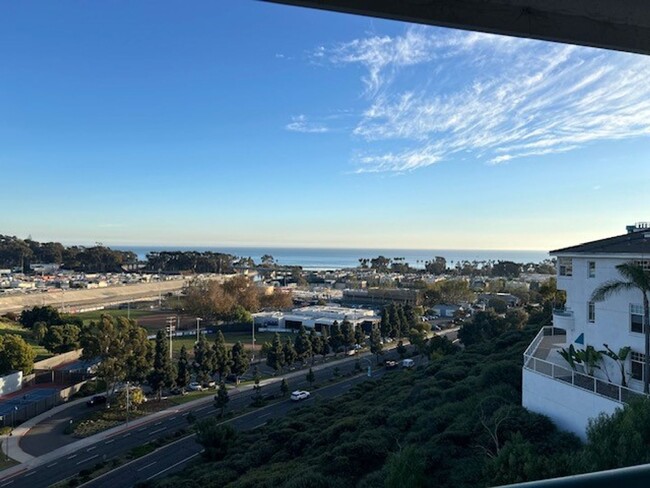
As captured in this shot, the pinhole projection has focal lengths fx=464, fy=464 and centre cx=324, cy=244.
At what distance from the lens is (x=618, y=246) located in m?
12.2

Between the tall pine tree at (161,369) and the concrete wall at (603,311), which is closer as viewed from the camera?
the concrete wall at (603,311)

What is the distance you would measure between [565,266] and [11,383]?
27.3 m

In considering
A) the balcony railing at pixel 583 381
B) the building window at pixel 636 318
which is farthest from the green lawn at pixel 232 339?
the building window at pixel 636 318

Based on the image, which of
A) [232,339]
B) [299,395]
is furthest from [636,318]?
[232,339]

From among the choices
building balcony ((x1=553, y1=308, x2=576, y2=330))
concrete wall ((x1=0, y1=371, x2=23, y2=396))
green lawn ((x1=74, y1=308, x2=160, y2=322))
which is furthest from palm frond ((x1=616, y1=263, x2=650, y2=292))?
green lawn ((x1=74, y1=308, x2=160, y2=322))

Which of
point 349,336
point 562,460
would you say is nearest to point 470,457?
point 562,460

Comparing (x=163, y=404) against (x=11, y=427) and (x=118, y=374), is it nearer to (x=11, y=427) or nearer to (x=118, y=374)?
(x=118, y=374)

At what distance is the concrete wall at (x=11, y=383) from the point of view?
961 inches

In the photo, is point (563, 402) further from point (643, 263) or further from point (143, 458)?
point (143, 458)

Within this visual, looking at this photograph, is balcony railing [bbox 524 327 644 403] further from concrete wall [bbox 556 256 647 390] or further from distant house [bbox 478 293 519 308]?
distant house [bbox 478 293 519 308]

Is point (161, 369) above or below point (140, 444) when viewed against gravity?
above

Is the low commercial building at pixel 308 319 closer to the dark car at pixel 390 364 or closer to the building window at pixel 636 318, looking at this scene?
the dark car at pixel 390 364

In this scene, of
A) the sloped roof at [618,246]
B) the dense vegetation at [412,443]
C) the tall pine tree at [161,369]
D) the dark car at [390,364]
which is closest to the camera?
the dense vegetation at [412,443]

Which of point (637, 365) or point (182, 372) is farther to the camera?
point (182, 372)
